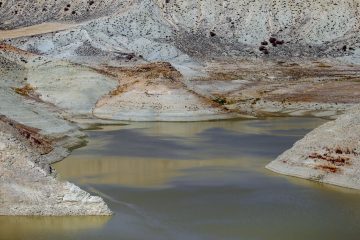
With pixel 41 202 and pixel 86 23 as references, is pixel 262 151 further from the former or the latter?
pixel 86 23

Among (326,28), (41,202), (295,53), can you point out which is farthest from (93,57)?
(41,202)

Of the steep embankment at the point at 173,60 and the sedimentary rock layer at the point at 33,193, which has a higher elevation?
the steep embankment at the point at 173,60

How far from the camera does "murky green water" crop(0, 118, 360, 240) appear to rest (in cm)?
2228

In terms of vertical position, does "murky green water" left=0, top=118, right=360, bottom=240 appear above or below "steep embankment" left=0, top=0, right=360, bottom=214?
below

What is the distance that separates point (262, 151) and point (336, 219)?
13671 mm

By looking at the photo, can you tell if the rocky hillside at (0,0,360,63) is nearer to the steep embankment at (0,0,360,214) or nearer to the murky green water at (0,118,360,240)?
the steep embankment at (0,0,360,214)

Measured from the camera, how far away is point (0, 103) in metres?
45.2

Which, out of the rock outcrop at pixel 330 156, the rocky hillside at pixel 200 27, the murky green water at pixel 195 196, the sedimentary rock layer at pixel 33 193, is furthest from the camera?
the rocky hillside at pixel 200 27

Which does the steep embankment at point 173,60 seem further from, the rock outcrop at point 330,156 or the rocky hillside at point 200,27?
the rock outcrop at point 330,156

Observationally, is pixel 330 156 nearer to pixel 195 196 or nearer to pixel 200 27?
pixel 195 196

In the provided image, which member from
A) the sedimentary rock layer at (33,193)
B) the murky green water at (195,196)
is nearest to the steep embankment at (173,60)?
the murky green water at (195,196)

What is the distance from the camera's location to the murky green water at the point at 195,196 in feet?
73.1

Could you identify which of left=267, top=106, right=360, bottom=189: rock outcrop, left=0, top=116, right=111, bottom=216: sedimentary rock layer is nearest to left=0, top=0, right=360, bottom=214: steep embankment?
left=0, top=116, right=111, bottom=216: sedimentary rock layer

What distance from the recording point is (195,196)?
26.8 meters
